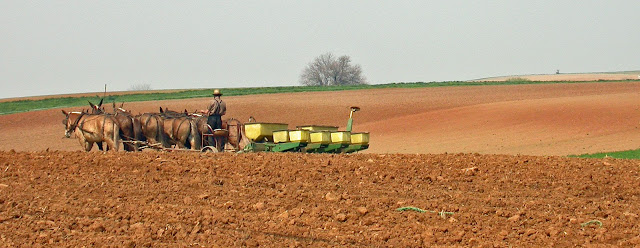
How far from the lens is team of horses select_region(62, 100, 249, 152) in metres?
18.3

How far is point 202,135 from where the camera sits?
18.5m

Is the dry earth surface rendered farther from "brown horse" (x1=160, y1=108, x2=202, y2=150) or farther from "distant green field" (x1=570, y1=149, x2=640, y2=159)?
"distant green field" (x1=570, y1=149, x2=640, y2=159)

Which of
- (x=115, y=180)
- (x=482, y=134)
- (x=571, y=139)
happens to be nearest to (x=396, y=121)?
(x=482, y=134)

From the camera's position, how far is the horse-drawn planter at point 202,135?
1692 centimetres

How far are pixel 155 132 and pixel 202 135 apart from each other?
201 cm

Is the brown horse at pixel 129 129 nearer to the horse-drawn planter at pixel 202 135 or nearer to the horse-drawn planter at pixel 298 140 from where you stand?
the horse-drawn planter at pixel 202 135

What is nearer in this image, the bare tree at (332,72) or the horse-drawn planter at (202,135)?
the horse-drawn planter at (202,135)

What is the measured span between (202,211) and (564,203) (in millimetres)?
4516

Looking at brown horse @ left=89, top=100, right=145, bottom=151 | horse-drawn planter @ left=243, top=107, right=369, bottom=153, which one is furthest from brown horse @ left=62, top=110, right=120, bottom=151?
horse-drawn planter @ left=243, top=107, right=369, bottom=153

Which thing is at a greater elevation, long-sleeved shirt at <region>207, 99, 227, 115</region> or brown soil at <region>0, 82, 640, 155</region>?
long-sleeved shirt at <region>207, 99, 227, 115</region>

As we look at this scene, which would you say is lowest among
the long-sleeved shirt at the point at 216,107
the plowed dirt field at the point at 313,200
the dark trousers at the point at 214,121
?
the plowed dirt field at the point at 313,200

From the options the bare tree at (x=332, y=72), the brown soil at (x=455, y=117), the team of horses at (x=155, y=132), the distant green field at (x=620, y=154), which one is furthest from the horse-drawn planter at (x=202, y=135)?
the bare tree at (x=332, y=72)

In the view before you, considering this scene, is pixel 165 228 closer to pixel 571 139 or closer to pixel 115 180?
pixel 115 180

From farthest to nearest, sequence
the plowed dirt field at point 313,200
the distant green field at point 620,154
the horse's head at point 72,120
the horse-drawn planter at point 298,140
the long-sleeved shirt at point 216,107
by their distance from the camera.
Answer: the distant green field at point 620,154, the horse's head at point 72,120, the long-sleeved shirt at point 216,107, the horse-drawn planter at point 298,140, the plowed dirt field at point 313,200
